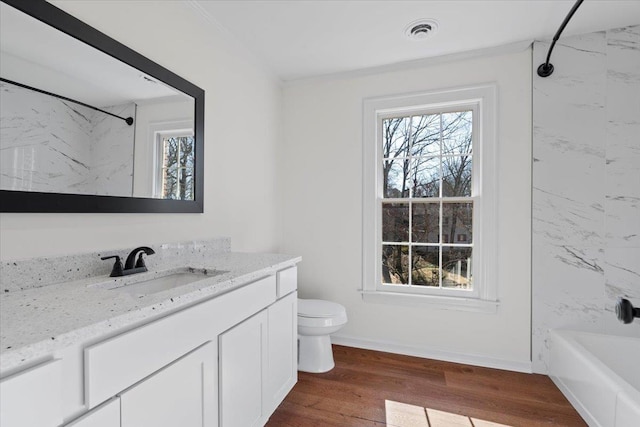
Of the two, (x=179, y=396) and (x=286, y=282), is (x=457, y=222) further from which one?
(x=179, y=396)

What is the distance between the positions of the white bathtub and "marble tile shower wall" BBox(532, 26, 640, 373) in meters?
0.14

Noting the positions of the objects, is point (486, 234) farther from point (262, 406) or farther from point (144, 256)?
point (144, 256)

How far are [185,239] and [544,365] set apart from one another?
262 cm

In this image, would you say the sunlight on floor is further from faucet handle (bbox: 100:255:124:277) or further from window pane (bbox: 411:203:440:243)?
faucet handle (bbox: 100:255:124:277)

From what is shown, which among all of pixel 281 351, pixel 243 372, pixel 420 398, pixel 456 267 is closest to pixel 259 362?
pixel 243 372

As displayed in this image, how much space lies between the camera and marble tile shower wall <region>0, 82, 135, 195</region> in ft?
3.49

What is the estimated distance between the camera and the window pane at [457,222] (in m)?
2.49

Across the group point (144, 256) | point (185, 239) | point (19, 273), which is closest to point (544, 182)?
point (185, 239)

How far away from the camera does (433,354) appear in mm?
2500

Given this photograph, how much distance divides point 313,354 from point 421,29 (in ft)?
7.84

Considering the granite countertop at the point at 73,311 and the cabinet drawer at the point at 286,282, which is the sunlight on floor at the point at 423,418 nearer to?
the cabinet drawer at the point at 286,282

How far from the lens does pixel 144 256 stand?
1.57m

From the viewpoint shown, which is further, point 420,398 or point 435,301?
point 435,301

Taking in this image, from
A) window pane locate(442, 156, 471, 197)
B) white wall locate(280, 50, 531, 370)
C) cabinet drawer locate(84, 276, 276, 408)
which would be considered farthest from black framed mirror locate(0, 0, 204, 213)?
window pane locate(442, 156, 471, 197)
